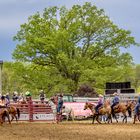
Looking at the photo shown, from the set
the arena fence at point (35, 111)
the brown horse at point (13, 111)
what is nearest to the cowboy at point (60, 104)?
the arena fence at point (35, 111)

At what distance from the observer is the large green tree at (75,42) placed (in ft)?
184

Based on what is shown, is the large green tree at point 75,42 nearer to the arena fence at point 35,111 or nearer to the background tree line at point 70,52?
the background tree line at point 70,52

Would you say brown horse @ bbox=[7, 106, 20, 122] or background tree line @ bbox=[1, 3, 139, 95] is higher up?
background tree line @ bbox=[1, 3, 139, 95]

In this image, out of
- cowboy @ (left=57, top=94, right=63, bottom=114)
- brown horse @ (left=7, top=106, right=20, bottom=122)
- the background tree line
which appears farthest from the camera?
the background tree line

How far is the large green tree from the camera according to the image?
5603 cm

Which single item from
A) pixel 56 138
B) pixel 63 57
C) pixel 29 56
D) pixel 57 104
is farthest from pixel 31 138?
pixel 29 56

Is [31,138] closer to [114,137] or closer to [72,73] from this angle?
[114,137]

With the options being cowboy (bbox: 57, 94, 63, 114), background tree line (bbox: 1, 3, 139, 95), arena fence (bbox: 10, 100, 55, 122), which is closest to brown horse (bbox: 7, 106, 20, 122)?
arena fence (bbox: 10, 100, 55, 122)

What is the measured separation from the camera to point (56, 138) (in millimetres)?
19062

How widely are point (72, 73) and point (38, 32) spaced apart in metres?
6.08

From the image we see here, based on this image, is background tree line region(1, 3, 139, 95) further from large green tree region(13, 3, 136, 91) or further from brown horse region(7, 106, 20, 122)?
brown horse region(7, 106, 20, 122)

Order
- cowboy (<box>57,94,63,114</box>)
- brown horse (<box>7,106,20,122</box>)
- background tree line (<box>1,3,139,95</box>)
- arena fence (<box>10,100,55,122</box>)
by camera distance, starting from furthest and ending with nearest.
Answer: background tree line (<box>1,3,139,95</box>)
arena fence (<box>10,100,55,122</box>)
cowboy (<box>57,94,63,114</box>)
brown horse (<box>7,106,20,122</box>)

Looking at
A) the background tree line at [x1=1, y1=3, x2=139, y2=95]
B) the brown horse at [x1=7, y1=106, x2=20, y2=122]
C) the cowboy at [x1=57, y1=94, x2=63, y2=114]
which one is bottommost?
the brown horse at [x1=7, y1=106, x2=20, y2=122]

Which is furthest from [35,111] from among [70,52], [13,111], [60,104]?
[70,52]
